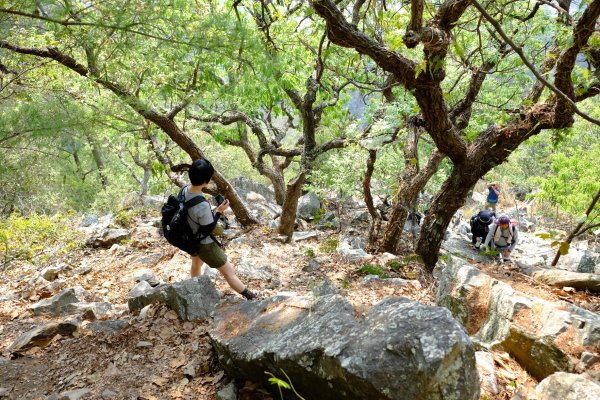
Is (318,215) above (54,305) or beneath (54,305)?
above

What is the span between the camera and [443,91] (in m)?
4.68

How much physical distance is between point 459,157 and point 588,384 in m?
3.86

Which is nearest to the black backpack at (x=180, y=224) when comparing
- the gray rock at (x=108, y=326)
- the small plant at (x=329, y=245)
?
the gray rock at (x=108, y=326)

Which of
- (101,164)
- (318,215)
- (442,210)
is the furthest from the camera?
(101,164)

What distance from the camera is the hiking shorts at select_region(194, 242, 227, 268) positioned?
14.0 feet

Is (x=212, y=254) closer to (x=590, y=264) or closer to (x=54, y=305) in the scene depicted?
(x=54, y=305)

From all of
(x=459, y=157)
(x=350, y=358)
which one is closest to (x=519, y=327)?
(x=350, y=358)

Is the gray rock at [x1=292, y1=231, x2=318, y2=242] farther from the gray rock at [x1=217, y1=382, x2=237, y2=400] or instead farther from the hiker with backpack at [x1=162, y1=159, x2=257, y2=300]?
the gray rock at [x1=217, y1=382, x2=237, y2=400]

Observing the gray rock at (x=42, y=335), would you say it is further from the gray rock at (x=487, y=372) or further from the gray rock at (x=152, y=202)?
the gray rock at (x=152, y=202)

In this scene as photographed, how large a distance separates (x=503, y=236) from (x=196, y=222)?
A: 739 centimetres

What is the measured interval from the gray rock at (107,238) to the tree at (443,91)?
616 centimetres

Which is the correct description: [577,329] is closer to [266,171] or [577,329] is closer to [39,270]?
[39,270]

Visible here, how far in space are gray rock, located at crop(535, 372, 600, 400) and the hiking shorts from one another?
3.03 m

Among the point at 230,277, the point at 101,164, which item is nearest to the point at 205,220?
the point at 230,277
